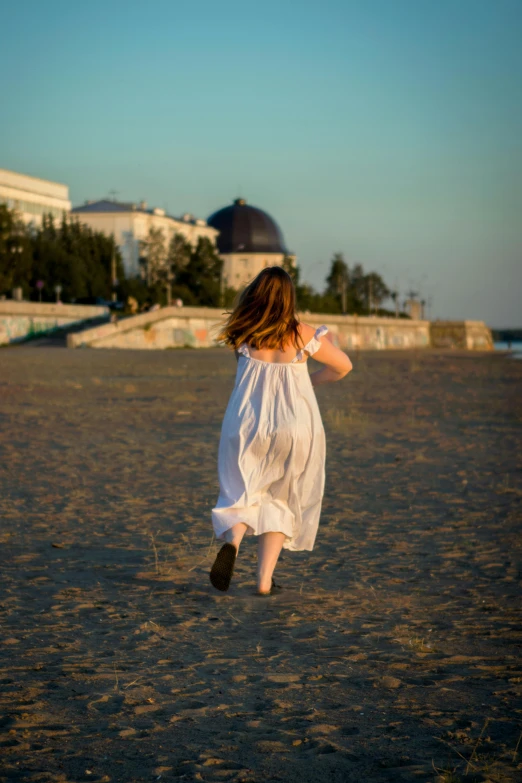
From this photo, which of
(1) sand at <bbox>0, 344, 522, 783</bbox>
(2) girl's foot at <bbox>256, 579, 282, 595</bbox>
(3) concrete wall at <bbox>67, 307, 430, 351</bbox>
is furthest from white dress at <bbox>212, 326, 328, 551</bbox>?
(3) concrete wall at <bbox>67, 307, 430, 351</bbox>

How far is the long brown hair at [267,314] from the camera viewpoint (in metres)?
5.46

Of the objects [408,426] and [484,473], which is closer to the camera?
[484,473]

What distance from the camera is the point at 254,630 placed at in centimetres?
492

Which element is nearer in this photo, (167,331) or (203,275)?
(167,331)

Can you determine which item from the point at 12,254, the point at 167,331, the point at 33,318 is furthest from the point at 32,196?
the point at 33,318

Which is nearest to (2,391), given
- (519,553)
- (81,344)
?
(519,553)

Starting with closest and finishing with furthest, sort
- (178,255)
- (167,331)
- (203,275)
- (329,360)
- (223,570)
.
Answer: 1. (223,570)
2. (329,360)
3. (167,331)
4. (178,255)
5. (203,275)

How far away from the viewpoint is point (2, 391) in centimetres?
2022

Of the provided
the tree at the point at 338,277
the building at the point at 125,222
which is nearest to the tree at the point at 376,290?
the tree at the point at 338,277

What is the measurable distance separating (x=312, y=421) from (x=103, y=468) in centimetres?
513

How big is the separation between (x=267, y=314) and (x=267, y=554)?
123 cm

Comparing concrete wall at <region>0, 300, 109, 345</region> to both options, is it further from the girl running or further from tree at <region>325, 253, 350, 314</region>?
tree at <region>325, 253, 350, 314</region>

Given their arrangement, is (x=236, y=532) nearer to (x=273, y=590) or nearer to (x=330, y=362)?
(x=273, y=590)

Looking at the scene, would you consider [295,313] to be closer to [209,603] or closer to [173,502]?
[209,603]
